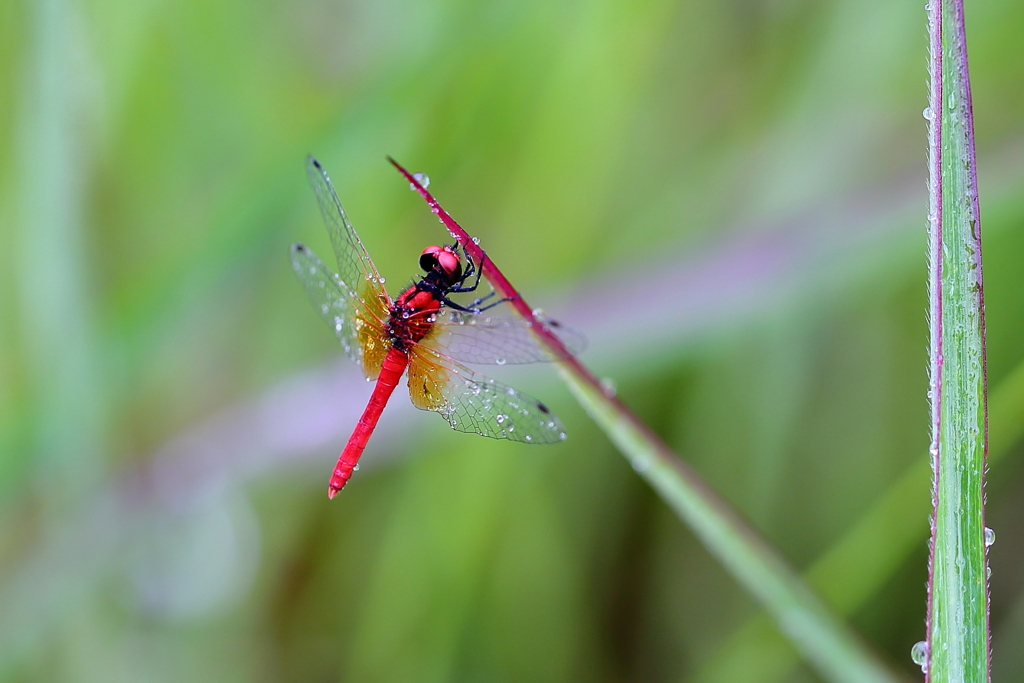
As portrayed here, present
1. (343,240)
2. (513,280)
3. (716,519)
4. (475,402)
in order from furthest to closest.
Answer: (513,280), (343,240), (475,402), (716,519)

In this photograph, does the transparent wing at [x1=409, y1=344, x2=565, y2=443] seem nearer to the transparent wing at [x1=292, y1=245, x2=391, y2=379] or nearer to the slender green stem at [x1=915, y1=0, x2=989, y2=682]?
the transparent wing at [x1=292, y1=245, x2=391, y2=379]

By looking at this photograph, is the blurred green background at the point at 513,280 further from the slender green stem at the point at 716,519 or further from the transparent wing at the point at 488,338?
the slender green stem at the point at 716,519

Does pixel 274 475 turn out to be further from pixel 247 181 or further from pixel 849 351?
pixel 849 351

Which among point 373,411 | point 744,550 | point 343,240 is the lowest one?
point 744,550

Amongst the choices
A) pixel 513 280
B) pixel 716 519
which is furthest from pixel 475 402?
pixel 513 280

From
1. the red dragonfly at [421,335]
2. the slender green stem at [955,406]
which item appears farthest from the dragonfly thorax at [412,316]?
the slender green stem at [955,406]

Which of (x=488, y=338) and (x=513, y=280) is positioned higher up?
(x=513, y=280)

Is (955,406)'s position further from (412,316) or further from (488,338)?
(412,316)
